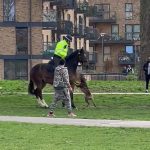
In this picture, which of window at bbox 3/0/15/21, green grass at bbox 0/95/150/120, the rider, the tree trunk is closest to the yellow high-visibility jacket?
the rider

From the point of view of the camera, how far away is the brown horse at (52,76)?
2431 cm

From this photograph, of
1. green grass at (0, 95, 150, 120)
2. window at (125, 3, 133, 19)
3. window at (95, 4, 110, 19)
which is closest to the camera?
green grass at (0, 95, 150, 120)

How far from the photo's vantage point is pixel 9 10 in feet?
194

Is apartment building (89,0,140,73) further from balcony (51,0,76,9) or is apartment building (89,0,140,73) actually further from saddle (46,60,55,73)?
saddle (46,60,55,73)

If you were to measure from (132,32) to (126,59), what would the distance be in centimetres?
612

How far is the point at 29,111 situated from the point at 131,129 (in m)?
6.75

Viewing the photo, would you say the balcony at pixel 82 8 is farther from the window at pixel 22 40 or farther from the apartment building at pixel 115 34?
the window at pixel 22 40

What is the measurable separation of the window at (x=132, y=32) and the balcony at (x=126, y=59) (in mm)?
3933

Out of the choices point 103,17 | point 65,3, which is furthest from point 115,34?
point 65,3

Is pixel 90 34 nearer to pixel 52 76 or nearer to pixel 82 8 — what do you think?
pixel 82 8

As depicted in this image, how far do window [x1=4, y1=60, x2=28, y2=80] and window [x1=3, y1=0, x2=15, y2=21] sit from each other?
3691 millimetres

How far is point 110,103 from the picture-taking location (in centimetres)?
2698

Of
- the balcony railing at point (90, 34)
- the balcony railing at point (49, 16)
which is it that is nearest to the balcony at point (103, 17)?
the balcony railing at point (90, 34)

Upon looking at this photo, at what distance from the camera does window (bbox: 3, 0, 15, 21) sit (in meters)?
59.0
